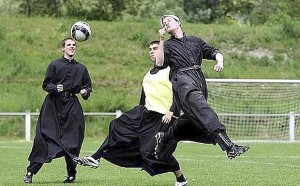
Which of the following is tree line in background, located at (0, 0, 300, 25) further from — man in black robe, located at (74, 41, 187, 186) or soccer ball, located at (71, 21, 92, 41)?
man in black robe, located at (74, 41, 187, 186)

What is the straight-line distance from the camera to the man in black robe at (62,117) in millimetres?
11359

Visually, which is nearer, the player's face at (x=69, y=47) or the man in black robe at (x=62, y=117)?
the man in black robe at (x=62, y=117)

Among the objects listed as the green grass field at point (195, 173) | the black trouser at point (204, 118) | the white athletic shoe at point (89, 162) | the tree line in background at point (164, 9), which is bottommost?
the tree line in background at point (164, 9)

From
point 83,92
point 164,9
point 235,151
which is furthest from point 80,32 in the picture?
point 164,9

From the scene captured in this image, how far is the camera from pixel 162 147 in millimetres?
10242

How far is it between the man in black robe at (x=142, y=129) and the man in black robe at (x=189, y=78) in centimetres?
60

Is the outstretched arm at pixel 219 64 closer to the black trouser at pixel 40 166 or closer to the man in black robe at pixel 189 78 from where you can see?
the man in black robe at pixel 189 78

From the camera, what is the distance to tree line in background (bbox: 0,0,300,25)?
1890 inches

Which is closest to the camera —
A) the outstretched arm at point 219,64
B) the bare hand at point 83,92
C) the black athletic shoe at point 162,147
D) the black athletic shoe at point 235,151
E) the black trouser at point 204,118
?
the black athletic shoe at point 235,151

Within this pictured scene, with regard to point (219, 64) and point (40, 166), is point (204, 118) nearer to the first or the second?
point (219, 64)

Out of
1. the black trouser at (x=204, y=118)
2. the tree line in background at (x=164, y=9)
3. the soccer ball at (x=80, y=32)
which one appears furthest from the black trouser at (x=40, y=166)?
the tree line in background at (x=164, y=9)

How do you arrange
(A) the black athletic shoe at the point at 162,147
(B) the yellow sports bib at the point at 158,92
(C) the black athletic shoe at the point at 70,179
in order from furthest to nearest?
(C) the black athletic shoe at the point at 70,179 < (B) the yellow sports bib at the point at 158,92 < (A) the black athletic shoe at the point at 162,147

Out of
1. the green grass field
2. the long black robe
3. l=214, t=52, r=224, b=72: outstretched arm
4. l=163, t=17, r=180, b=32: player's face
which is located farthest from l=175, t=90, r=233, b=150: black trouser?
the green grass field

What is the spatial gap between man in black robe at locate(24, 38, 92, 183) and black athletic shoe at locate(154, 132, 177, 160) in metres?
1.45
